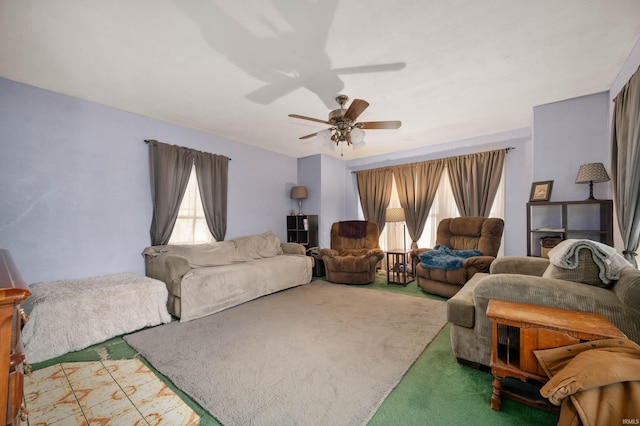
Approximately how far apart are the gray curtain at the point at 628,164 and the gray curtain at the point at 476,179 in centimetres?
181

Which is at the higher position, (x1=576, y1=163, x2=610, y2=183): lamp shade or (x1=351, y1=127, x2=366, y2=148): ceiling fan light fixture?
(x1=351, y1=127, x2=366, y2=148): ceiling fan light fixture

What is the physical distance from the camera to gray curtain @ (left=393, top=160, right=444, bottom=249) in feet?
16.5

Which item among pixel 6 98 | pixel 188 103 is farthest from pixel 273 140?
pixel 6 98

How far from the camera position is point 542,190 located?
10.4 ft

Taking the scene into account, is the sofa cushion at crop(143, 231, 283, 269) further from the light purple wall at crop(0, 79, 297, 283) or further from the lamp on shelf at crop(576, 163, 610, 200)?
the lamp on shelf at crop(576, 163, 610, 200)

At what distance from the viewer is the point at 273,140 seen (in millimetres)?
4609

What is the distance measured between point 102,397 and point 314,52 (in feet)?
9.59

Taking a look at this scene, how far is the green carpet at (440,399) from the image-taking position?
1465 mm

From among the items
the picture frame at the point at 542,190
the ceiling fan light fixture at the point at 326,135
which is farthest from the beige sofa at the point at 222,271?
the picture frame at the point at 542,190

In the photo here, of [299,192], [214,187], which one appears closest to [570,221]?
[299,192]

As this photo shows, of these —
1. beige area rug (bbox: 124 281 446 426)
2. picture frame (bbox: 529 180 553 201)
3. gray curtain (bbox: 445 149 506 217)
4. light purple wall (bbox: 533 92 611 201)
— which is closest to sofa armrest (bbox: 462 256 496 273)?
beige area rug (bbox: 124 281 446 426)

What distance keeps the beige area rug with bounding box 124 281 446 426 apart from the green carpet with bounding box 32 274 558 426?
6cm

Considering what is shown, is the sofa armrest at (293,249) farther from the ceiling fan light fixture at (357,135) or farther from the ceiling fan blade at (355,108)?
the ceiling fan blade at (355,108)

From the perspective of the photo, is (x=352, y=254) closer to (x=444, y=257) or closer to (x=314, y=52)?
(x=444, y=257)
